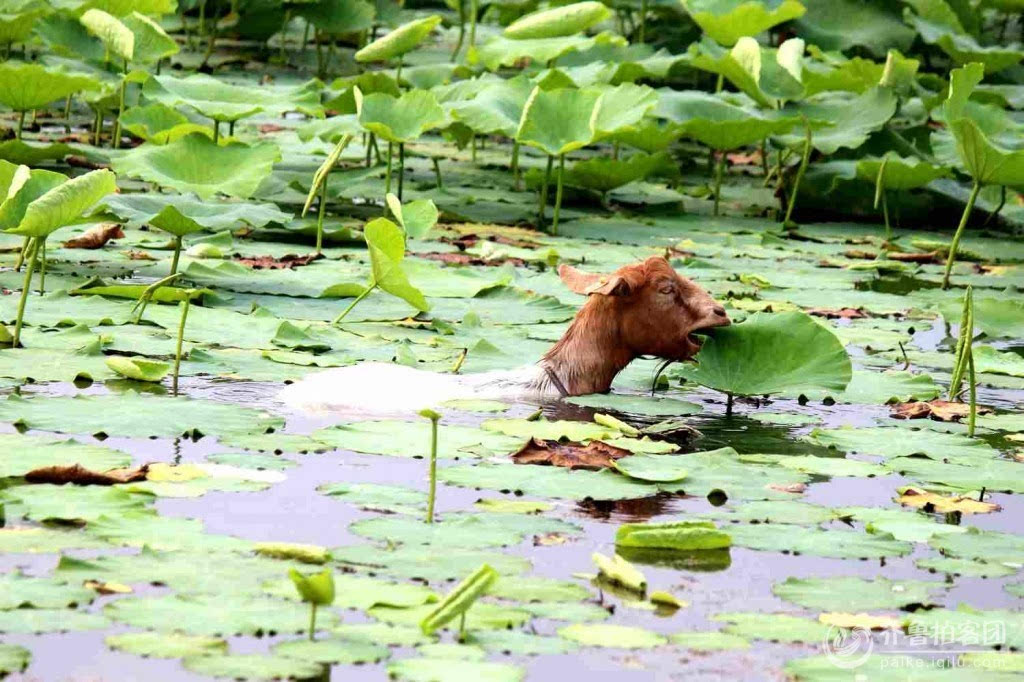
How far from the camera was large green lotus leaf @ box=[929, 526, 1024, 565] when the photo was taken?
388cm

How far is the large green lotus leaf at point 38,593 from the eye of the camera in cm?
315

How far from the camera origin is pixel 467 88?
988 centimetres

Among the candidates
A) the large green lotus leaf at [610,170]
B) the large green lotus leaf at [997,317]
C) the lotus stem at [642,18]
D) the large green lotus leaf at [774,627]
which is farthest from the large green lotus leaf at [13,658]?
the lotus stem at [642,18]

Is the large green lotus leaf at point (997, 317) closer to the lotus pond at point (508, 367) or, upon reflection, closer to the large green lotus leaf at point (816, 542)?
the lotus pond at point (508, 367)

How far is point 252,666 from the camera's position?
9.52ft

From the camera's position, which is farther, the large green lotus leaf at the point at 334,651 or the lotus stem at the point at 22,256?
the lotus stem at the point at 22,256

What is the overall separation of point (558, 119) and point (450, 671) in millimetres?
6002

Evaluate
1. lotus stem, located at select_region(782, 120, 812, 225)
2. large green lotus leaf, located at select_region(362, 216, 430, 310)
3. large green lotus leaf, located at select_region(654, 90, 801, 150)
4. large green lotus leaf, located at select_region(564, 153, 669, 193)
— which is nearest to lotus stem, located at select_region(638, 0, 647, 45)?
large green lotus leaf, located at select_region(654, 90, 801, 150)

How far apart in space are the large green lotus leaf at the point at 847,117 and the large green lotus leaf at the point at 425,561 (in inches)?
249

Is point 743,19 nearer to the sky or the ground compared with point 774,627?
nearer to the sky

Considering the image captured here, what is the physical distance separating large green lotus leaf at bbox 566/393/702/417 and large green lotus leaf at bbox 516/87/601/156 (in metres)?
3.09

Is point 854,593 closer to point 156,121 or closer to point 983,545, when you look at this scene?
point 983,545

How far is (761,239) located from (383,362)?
13.0 feet

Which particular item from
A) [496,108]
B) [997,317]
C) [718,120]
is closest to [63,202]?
[997,317]
